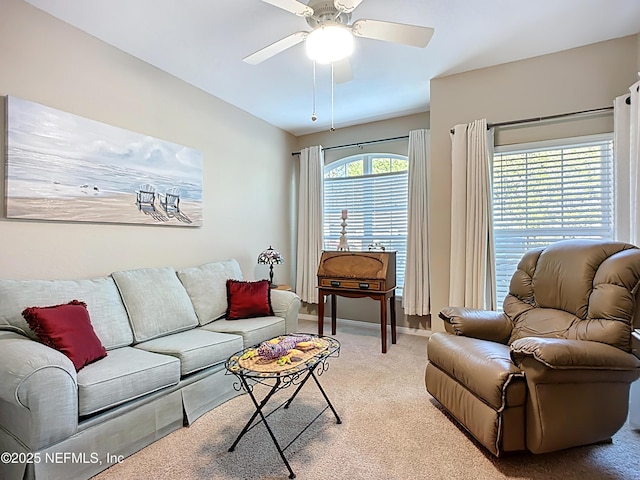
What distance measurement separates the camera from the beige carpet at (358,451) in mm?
1743

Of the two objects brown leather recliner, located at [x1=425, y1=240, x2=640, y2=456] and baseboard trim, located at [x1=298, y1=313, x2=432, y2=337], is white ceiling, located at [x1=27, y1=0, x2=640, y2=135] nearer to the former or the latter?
brown leather recliner, located at [x1=425, y1=240, x2=640, y2=456]

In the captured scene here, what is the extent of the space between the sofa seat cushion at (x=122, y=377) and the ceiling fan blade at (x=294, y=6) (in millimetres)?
2153

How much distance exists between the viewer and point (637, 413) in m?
2.15

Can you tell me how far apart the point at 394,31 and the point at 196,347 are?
2.39 meters

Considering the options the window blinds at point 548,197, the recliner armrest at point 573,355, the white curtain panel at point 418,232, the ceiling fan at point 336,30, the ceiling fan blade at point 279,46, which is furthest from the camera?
the white curtain panel at point 418,232

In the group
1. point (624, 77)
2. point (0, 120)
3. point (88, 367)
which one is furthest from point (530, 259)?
point (0, 120)

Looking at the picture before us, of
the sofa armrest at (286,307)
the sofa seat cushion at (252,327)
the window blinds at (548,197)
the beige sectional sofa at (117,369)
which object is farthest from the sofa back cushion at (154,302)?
the window blinds at (548,197)

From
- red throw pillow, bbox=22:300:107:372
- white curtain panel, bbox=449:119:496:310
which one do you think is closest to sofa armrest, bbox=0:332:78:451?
red throw pillow, bbox=22:300:107:372

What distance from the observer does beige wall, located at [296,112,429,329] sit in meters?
4.41

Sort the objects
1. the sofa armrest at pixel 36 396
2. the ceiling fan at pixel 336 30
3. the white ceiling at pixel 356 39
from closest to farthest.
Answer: the sofa armrest at pixel 36 396 → the ceiling fan at pixel 336 30 → the white ceiling at pixel 356 39

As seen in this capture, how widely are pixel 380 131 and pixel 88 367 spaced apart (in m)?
4.07

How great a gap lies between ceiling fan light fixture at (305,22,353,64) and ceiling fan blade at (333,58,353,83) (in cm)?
29

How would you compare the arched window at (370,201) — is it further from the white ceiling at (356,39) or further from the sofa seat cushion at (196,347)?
the sofa seat cushion at (196,347)

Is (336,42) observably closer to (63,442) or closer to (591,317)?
(591,317)
